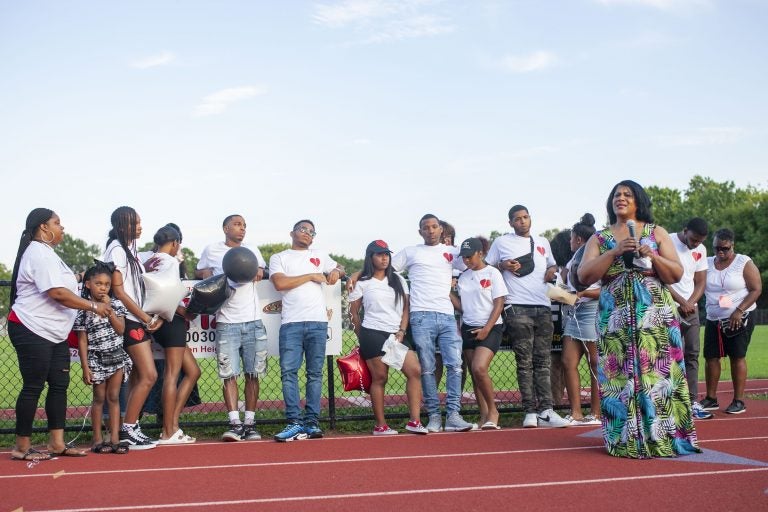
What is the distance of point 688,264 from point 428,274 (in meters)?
2.84

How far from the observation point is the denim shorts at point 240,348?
320 inches

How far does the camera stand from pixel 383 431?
835cm

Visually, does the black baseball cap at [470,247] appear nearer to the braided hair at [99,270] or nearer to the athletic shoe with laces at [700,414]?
the athletic shoe with laces at [700,414]

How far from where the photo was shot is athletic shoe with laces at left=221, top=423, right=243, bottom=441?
8.09 meters

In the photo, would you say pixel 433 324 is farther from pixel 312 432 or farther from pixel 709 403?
pixel 709 403

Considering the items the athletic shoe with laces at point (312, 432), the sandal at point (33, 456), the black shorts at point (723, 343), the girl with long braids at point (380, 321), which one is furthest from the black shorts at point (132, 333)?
the black shorts at point (723, 343)

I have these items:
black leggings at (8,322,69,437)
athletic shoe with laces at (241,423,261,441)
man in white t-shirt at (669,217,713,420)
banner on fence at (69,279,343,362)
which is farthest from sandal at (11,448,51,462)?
man in white t-shirt at (669,217,713,420)

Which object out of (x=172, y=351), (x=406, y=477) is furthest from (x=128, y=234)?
Result: (x=406, y=477)

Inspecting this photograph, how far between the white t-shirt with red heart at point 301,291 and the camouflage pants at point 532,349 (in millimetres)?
1990

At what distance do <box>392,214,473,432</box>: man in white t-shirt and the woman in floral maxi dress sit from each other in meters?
1.98

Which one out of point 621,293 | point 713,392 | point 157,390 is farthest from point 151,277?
point 713,392

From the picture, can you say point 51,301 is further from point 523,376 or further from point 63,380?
point 523,376

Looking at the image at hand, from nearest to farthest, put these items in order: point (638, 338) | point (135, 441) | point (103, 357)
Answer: point (638, 338), point (103, 357), point (135, 441)

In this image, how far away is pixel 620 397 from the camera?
666 cm
